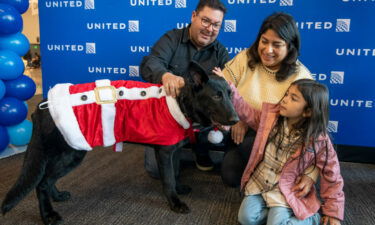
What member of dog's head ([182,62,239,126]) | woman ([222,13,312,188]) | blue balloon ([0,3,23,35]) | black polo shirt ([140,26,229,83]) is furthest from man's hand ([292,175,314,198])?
blue balloon ([0,3,23,35])

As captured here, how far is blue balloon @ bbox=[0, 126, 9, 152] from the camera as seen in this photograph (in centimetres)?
213

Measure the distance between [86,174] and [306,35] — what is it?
2.06 metres

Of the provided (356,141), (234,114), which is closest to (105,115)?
(234,114)

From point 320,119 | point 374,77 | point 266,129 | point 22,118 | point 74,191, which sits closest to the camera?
point 320,119

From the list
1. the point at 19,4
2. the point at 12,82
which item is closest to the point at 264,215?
the point at 12,82

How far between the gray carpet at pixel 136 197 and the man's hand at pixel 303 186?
1.21 ft

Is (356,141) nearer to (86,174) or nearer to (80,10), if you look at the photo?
(86,174)

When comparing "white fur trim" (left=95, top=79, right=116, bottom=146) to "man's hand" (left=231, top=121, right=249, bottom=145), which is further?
"man's hand" (left=231, top=121, right=249, bottom=145)

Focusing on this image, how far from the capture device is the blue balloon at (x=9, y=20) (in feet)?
6.68

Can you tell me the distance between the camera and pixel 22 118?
228 centimetres

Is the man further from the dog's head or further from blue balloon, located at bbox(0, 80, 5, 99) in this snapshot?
blue balloon, located at bbox(0, 80, 5, 99)

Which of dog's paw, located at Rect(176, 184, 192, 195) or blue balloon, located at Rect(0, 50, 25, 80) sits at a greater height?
blue balloon, located at Rect(0, 50, 25, 80)

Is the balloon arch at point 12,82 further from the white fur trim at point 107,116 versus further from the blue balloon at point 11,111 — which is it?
the white fur trim at point 107,116

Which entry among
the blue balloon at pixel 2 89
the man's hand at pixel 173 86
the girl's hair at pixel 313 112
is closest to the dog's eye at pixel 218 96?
the man's hand at pixel 173 86
